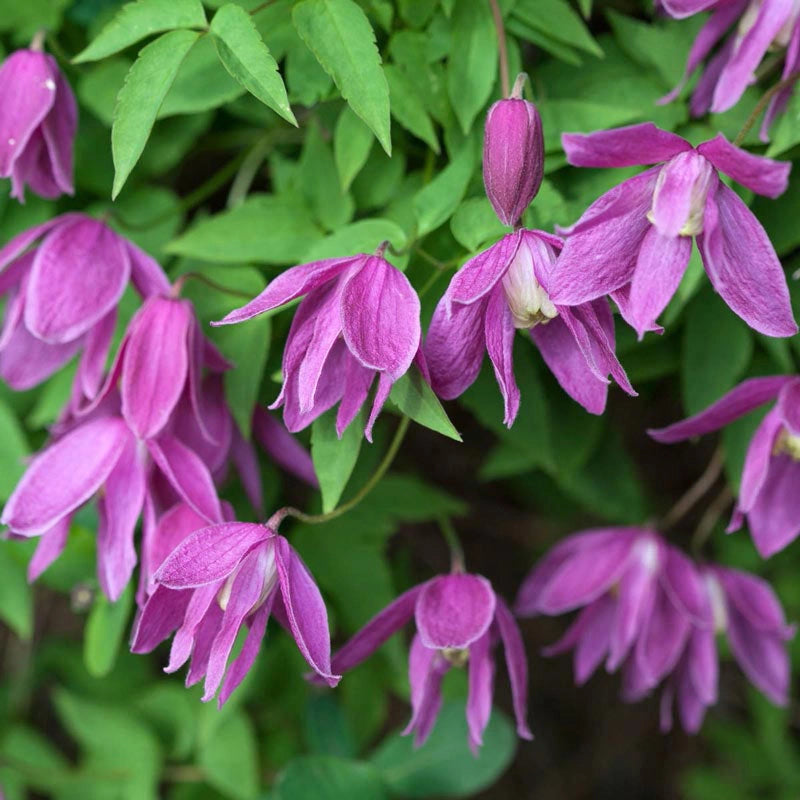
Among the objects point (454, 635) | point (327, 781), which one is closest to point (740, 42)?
point (454, 635)

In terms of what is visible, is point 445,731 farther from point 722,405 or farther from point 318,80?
point 318,80

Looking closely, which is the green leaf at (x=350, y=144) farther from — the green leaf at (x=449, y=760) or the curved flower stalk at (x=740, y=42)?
the green leaf at (x=449, y=760)

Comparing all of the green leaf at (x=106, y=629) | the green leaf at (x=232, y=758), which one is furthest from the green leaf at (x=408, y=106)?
the green leaf at (x=232, y=758)

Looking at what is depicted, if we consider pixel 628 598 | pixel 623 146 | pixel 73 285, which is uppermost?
pixel 623 146

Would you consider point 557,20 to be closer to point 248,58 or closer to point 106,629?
point 248,58

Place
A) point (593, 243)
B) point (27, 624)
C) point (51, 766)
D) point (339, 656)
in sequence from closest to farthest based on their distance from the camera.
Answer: point (593, 243) < point (339, 656) < point (27, 624) < point (51, 766)

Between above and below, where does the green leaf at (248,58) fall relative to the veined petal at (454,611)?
above

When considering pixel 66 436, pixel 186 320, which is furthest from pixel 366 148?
pixel 66 436

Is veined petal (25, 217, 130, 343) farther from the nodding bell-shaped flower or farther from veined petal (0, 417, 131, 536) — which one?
the nodding bell-shaped flower
